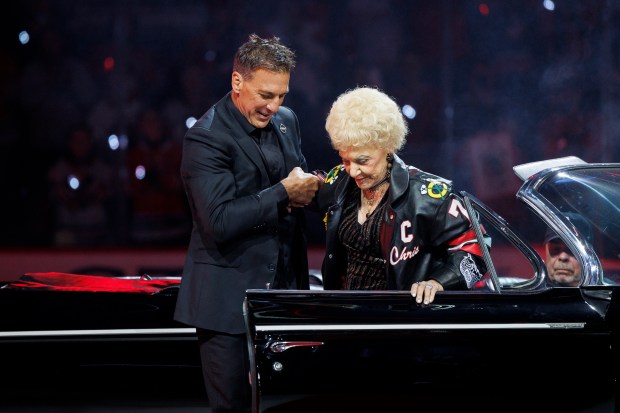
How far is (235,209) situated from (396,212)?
0.52 m

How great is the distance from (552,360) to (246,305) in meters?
0.88

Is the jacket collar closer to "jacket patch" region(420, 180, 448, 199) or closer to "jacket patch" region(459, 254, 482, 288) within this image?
"jacket patch" region(420, 180, 448, 199)

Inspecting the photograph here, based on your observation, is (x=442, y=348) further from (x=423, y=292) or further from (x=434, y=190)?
(x=434, y=190)

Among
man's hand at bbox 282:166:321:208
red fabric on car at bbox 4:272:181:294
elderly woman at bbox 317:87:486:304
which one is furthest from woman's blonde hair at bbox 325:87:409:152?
red fabric on car at bbox 4:272:181:294

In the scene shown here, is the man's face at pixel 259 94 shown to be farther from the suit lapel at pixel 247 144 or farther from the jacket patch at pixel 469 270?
the jacket patch at pixel 469 270

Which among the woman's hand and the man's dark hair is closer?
the woman's hand

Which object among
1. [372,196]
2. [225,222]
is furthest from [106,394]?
[372,196]

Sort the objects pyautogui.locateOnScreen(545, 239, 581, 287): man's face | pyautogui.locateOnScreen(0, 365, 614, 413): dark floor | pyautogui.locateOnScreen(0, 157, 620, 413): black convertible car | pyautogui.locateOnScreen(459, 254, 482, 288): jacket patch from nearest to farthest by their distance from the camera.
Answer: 1. pyautogui.locateOnScreen(0, 157, 620, 413): black convertible car
2. pyautogui.locateOnScreen(459, 254, 482, 288): jacket patch
3. pyautogui.locateOnScreen(545, 239, 581, 287): man's face
4. pyautogui.locateOnScreen(0, 365, 614, 413): dark floor

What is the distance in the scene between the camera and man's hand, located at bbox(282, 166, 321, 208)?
2.71 m

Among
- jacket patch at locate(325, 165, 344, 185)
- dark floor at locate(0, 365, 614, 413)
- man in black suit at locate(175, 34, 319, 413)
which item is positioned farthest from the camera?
dark floor at locate(0, 365, 614, 413)

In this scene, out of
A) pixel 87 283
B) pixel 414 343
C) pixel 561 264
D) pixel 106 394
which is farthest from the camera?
pixel 87 283

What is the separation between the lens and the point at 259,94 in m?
2.71

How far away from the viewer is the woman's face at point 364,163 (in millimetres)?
2559

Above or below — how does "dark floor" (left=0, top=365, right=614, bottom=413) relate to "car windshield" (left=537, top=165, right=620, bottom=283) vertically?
below
